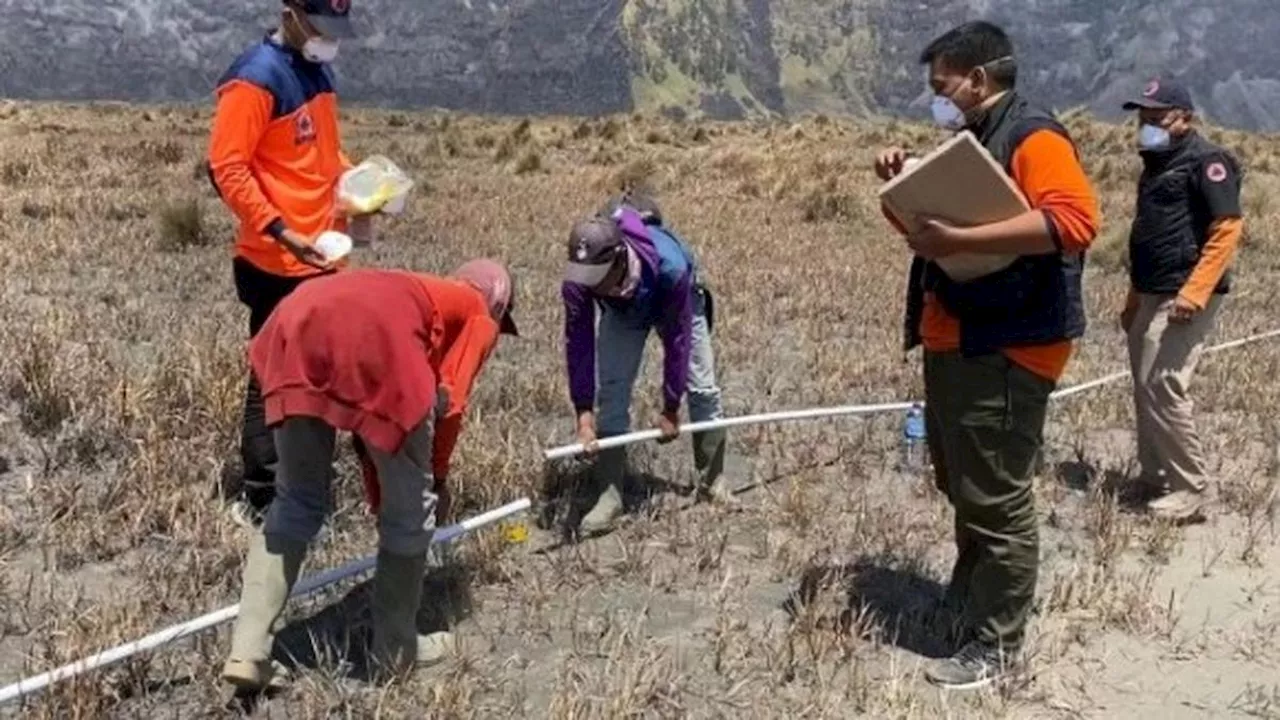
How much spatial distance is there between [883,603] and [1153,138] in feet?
8.18

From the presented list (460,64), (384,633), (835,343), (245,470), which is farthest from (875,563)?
(460,64)

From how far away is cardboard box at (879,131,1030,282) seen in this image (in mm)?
3609

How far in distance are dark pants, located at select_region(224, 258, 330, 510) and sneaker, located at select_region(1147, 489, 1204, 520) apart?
12.1 ft

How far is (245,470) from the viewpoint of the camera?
4992 mm

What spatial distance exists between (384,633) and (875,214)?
42.8 ft

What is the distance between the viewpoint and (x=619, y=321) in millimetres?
5332

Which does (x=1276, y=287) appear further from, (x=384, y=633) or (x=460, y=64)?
(x=460, y=64)

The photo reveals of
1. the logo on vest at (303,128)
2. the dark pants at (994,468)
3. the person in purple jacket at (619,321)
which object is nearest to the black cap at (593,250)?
the person in purple jacket at (619,321)

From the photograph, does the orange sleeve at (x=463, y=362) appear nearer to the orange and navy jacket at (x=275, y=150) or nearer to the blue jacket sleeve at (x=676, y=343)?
the orange and navy jacket at (x=275, y=150)

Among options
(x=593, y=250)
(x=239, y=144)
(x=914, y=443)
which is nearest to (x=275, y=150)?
(x=239, y=144)

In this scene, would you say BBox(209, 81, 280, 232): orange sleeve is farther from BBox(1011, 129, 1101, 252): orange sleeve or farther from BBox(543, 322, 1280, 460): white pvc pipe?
BBox(1011, 129, 1101, 252): orange sleeve

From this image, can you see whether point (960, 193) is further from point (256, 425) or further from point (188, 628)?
point (256, 425)

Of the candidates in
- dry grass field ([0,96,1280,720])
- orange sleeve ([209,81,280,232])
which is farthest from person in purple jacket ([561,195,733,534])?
orange sleeve ([209,81,280,232])

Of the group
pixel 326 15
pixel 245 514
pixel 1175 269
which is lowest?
pixel 245 514
